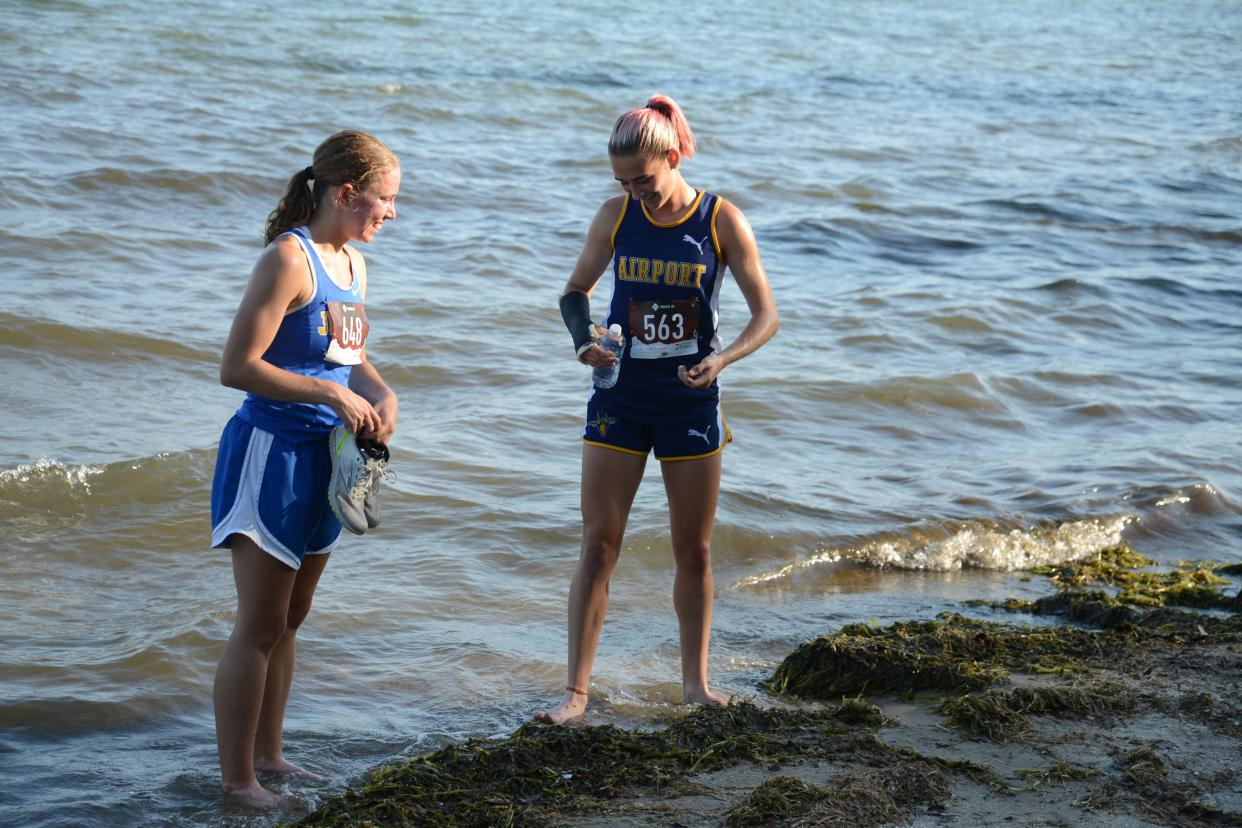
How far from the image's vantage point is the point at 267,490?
3.75 metres

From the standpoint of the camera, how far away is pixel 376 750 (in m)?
4.70

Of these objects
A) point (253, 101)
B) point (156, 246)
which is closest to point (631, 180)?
point (156, 246)

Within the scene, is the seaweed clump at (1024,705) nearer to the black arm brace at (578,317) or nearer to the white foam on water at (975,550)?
the black arm brace at (578,317)

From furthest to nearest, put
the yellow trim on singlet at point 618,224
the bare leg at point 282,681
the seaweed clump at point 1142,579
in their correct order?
1. the seaweed clump at point 1142,579
2. the yellow trim on singlet at point 618,224
3. the bare leg at point 282,681

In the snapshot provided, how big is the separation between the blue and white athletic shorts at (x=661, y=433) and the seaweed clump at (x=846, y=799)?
1206 mm

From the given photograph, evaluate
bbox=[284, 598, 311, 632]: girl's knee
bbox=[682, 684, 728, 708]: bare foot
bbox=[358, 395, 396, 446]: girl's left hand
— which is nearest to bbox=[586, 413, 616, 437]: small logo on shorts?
bbox=[358, 395, 396, 446]: girl's left hand

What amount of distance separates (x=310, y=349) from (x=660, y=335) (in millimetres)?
1265

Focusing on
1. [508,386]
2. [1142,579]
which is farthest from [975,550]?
[508,386]

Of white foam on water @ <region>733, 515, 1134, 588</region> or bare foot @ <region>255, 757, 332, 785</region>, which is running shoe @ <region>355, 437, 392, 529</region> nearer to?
bare foot @ <region>255, 757, 332, 785</region>

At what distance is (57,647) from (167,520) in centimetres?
139

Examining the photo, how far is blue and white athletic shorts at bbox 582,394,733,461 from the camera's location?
463cm

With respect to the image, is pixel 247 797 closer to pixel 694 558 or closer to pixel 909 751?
pixel 694 558

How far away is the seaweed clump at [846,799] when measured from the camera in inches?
144

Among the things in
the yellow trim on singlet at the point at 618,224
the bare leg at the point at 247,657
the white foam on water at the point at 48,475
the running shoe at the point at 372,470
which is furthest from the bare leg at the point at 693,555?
the white foam on water at the point at 48,475
